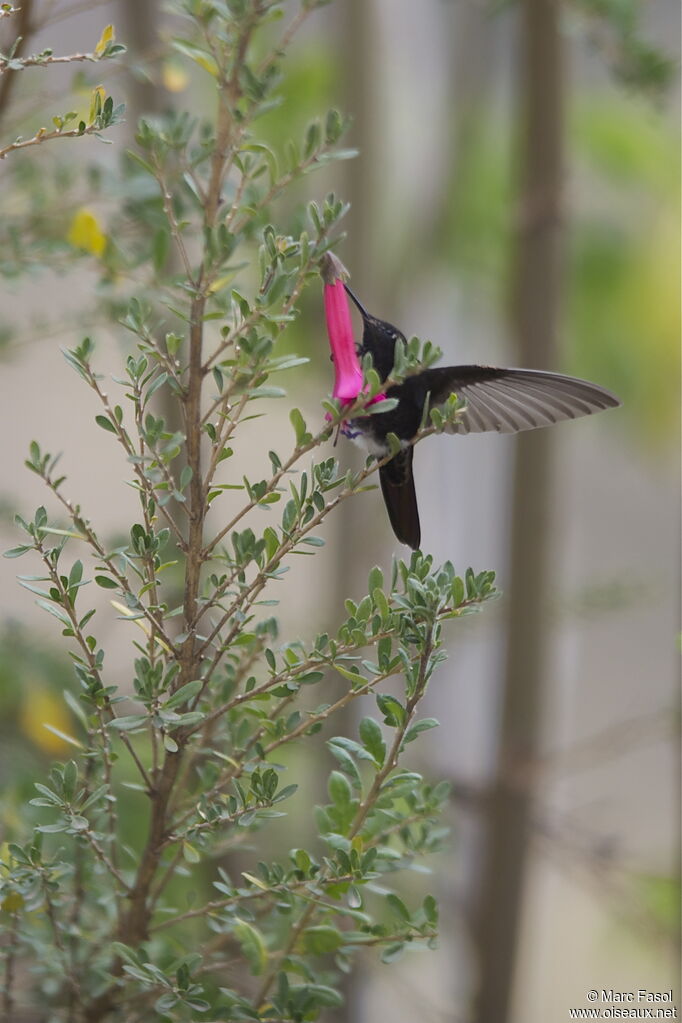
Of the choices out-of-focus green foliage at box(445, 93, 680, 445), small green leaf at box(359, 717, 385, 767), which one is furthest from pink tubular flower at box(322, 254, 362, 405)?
out-of-focus green foliage at box(445, 93, 680, 445)

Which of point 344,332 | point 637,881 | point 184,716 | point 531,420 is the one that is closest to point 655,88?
point 531,420

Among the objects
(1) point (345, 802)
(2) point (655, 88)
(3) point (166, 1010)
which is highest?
(2) point (655, 88)

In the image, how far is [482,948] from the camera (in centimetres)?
159

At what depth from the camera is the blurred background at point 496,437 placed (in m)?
1.33

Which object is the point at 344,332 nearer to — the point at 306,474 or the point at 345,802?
the point at 306,474

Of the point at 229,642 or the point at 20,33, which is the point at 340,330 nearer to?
the point at 229,642

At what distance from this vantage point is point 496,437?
243 cm

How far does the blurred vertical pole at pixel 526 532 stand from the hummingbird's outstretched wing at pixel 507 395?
0.53m

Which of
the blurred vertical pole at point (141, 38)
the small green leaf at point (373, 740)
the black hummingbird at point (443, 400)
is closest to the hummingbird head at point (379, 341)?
the black hummingbird at point (443, 400)

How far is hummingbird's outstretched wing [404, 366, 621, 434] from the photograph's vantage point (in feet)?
2.56

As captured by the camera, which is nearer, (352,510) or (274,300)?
(274,300)

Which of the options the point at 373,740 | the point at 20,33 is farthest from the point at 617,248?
the point at 373,740

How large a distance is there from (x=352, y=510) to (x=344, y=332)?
1.16 metres

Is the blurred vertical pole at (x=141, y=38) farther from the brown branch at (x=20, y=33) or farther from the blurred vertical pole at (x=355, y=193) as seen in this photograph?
the brown branch at (x=20, y=33)
